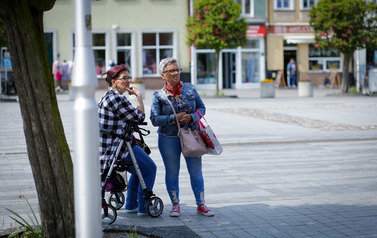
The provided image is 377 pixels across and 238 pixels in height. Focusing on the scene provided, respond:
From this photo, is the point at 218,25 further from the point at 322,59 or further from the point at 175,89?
the point at 175,89

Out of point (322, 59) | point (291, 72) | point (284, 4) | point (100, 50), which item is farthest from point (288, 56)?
point (100, 50)

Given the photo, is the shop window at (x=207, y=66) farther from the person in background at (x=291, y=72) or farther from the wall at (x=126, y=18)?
the person in background at (x=291, y=72)

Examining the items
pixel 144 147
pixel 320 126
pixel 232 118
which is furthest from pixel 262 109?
pixel 144 147

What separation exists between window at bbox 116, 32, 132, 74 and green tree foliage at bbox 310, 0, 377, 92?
1349 centimetres

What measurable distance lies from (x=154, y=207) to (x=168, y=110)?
3.42 ft

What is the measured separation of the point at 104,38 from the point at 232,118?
22252 mm

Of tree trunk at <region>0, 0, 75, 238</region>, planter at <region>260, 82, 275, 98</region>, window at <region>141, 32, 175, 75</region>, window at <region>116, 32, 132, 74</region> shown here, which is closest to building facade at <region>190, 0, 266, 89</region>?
window at <region>141, 32, 175, 75</region>

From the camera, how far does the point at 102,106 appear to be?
6742 millimetres

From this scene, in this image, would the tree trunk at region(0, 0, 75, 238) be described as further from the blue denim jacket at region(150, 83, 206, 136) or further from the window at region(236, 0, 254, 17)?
the window at region(236, 0, 254, 17)

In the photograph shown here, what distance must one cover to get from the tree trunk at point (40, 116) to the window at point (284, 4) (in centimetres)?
3846

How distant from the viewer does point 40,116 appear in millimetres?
5145

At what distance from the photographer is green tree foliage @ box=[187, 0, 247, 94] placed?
29.4m

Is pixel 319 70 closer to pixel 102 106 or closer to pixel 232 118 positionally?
pixel 232 118

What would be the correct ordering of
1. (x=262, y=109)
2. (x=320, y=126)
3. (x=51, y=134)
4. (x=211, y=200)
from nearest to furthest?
(x=51, y=134) → (x=211, y=200) → (x=320, y=126) → (x=262, y=109)
